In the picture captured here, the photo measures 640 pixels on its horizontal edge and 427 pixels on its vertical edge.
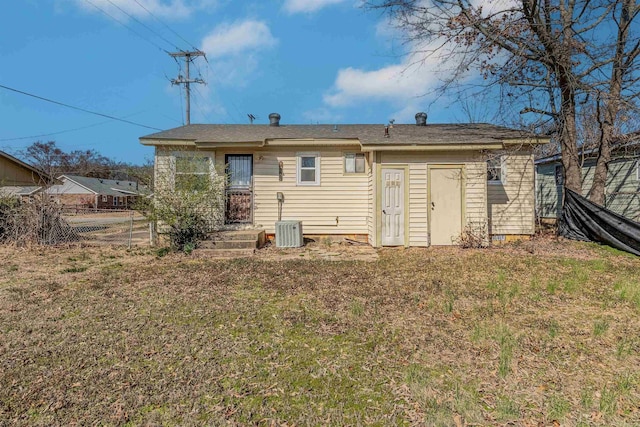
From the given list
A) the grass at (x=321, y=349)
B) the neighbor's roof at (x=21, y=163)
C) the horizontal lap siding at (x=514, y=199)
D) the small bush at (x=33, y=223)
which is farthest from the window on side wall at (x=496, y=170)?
the neighbor's roof at (x=21, y=163)

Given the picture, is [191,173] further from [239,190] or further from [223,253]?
[223,253]

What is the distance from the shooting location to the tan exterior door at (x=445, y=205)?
8.52 metres

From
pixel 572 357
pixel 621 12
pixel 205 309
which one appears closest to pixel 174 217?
pixel 205 309

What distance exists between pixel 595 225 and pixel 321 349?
8.56 m

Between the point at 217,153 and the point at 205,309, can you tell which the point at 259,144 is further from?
the point at 205,309

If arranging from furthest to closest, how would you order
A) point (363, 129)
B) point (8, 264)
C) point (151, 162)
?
1. point (363, 129)
2. point (151, 162)
3. point (8, 264)

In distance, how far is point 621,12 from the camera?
879cm

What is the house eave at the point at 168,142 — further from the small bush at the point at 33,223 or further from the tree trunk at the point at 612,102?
the tree trunk at the point at 612,102

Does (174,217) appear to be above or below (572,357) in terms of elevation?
above

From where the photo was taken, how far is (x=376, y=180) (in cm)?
840

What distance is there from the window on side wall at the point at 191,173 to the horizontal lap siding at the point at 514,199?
306 inches

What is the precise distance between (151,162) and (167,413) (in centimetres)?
847

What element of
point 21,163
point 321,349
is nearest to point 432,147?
point 321,349

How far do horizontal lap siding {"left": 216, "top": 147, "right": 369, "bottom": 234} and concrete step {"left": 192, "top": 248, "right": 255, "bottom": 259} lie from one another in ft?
5.43
